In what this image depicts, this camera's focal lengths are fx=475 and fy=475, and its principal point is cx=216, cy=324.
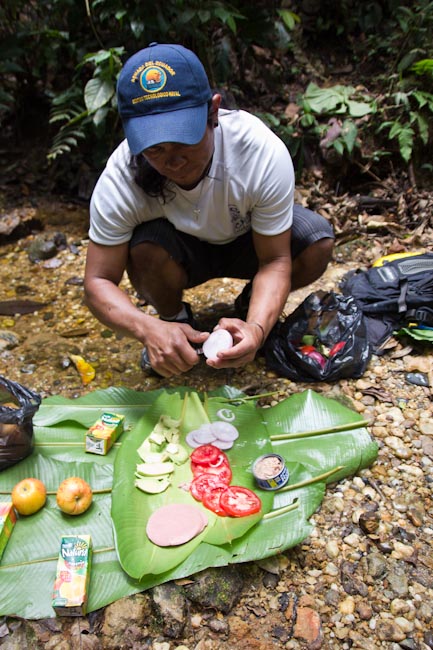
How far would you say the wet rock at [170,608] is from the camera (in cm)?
149

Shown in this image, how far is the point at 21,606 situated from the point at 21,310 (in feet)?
6.86

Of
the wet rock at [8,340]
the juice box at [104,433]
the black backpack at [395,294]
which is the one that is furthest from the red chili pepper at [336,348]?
the wet rock at [8,340]

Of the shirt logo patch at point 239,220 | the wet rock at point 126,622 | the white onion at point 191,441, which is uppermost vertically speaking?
the shirt logo patch at point 239,220

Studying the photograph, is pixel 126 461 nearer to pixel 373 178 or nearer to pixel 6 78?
pixel 373 178

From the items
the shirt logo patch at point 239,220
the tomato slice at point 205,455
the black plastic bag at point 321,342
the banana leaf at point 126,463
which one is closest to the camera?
the banana leaf at point 126,463

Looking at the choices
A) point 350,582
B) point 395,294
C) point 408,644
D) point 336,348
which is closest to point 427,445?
point 336,348

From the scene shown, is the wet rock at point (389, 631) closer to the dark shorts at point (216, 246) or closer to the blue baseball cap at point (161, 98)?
the dark shorts at point (216, 246)

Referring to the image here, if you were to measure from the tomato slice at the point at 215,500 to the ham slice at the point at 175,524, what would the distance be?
4 cm

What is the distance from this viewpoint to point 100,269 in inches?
82.3

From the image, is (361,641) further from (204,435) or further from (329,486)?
(204,435)

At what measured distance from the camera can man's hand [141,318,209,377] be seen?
1.81 metres

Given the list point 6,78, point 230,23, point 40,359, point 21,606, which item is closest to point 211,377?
point 40,359

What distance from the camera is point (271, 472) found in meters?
1.80

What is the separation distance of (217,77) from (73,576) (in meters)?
4.18
